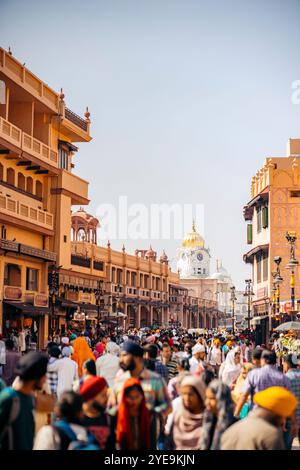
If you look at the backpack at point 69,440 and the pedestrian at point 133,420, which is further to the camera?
A: the pedestrian at point 133,420

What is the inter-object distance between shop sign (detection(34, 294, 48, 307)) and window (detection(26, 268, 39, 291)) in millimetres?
623

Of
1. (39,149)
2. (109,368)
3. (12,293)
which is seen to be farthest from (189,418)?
(39,149)

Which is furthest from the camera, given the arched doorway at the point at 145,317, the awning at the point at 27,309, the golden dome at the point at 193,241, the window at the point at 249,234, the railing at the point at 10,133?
the golden dome at the point at 193,241

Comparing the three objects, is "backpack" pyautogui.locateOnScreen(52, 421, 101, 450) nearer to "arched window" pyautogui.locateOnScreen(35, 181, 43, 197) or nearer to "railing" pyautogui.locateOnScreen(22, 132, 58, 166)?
"railing" pyautogui.locateOnScreen(22, 132, 58, 166)

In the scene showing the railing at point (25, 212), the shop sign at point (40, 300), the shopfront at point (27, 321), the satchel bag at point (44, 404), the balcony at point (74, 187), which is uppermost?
the balcony at point (74, 187)

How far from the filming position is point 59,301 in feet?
128

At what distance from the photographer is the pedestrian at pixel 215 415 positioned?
23.9 feet

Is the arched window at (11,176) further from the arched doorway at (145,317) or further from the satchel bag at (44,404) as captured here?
the arched doorway at (145,317)

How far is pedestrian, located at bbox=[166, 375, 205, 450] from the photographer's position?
748 cm

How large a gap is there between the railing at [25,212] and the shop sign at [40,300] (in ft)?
10.0

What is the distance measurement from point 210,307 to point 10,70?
95.8 meters

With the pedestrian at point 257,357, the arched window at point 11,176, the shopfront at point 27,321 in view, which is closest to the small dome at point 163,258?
the shopfront at point 27,321

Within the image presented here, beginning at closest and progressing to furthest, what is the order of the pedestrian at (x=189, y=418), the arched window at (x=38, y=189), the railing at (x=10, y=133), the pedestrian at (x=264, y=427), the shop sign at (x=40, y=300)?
the pedestrian at (x=264, y=427) < the pedestrian at (x=189, y=418) < the railing at (x=10, y=133) < the shop sign at (x=40, y=300) < the arched window at (x=38, y=189)
